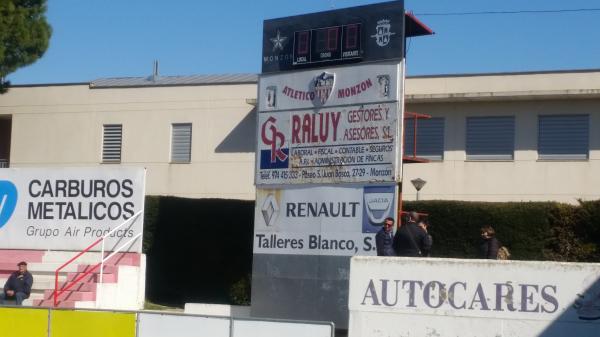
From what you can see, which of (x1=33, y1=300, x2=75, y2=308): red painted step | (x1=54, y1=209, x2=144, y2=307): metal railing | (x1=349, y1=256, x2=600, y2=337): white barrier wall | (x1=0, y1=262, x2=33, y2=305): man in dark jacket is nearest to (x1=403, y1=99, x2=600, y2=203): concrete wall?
(x1=54, y1=209, x2=144, y2=307): metal railing

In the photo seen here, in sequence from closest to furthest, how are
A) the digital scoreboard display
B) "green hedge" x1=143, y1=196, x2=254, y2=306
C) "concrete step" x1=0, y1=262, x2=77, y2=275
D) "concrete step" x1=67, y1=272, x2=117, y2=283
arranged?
1. the digital scoreboard display
2. "concrete step" x1=67, y1=272, x2=117, y2=283
3. "concrete step" x1=0, y1=262, x2=77, y2=275
4. "green hedge" x1=143, y1=196, x2=254, y2=306

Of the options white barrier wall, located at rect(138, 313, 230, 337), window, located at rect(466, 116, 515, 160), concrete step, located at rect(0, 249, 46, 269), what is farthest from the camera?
window, located at rect(466, 116, 515, 160)

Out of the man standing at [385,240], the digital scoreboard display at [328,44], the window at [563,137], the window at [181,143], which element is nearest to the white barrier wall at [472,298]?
the man standing at [385,240]

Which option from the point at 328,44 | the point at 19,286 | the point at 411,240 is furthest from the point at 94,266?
the point at 411,240

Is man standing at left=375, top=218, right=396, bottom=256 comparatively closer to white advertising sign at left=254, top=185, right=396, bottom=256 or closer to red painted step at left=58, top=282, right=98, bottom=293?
white advertising sign at left=254, top=185, right=396, bottom=256

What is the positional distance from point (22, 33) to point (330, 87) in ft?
43.2

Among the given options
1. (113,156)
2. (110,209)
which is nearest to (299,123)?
(110,209)

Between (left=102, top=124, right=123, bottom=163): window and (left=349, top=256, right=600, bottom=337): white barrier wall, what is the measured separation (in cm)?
2028

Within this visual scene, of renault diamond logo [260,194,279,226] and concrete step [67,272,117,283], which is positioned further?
concrete step [67,272,117,283]

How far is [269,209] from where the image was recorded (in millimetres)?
19219

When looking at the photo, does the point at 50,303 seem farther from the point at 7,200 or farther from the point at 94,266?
the point at 7,200

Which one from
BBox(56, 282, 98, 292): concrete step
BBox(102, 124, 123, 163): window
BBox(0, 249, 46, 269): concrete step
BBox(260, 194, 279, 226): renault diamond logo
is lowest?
BBox(56, 282, 98, 292): concrete step

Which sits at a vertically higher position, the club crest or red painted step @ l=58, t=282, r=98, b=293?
the club crest

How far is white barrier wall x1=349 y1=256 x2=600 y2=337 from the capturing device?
42.9 feet
